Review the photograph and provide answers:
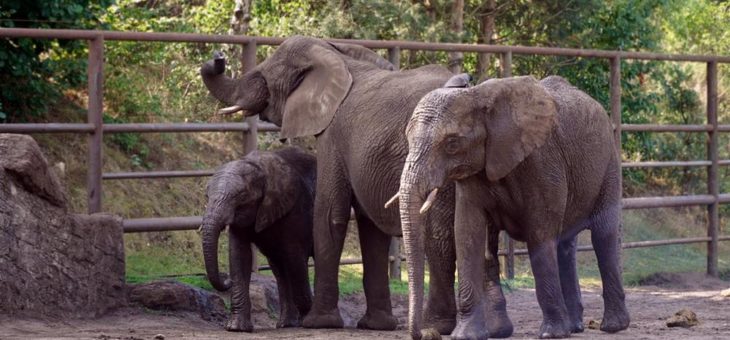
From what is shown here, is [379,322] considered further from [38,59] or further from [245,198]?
[38,59]

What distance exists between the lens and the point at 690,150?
2009 centimetres

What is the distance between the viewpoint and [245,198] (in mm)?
8703

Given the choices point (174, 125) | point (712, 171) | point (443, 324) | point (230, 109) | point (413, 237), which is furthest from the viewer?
point (712, 171)

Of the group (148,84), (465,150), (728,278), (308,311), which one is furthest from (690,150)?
(465,150)

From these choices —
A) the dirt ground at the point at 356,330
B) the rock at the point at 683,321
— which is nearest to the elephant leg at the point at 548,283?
the dirt ground at the point at 356,330

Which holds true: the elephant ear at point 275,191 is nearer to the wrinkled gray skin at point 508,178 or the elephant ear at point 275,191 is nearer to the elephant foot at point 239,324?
the elephant foot at point 239,324

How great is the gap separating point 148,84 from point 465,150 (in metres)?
9.64

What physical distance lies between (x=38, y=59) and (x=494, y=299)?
6.29 m

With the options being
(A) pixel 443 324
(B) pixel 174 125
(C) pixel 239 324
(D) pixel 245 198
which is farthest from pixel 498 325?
(B) pixel 174 125

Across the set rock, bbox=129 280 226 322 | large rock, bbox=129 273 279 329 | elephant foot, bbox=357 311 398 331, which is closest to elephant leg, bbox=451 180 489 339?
elephant foot, bbox=357 311 398 331

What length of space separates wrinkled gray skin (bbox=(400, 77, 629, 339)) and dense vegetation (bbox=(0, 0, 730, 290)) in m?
5.97

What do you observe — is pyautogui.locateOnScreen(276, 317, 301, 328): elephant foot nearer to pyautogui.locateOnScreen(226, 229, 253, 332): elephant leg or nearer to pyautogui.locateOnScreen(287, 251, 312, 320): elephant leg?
pyautogui.locateOnScreen(287, 251, 312, 320): elephant leg

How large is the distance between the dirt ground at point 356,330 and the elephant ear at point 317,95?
1.37 m

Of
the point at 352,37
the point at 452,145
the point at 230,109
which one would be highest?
the point at 352,37
